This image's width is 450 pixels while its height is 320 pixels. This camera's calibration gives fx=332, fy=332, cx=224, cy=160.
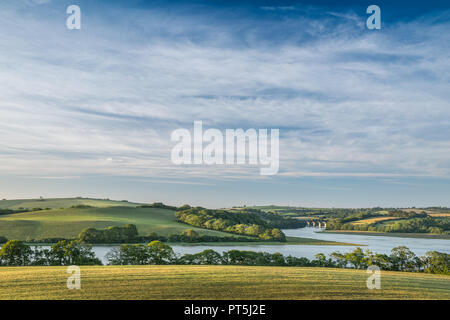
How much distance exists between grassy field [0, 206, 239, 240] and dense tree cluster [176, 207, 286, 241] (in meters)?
4.89

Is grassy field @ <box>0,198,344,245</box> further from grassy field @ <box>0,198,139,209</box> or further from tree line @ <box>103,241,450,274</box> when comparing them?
Answer: tree line @ <box>103,241,450,274</box>

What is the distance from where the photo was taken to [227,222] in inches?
3676

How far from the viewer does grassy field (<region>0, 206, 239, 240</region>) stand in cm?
6588

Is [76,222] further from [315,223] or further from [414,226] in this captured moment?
[315,223]

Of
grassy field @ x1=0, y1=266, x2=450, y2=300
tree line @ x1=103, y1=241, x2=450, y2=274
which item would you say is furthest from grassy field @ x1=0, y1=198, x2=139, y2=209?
grassy field @ x1=0, y1=266, x2=450, y2=300

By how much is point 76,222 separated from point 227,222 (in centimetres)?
3901

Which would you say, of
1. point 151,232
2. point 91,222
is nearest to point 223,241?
point 151,232

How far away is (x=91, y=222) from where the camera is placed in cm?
7594

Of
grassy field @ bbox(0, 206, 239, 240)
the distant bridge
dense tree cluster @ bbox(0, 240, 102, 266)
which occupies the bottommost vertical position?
the distant bridge

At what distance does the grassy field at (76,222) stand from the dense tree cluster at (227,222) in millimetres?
4891

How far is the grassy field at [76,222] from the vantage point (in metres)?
65.9

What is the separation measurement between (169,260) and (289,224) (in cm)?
10959
